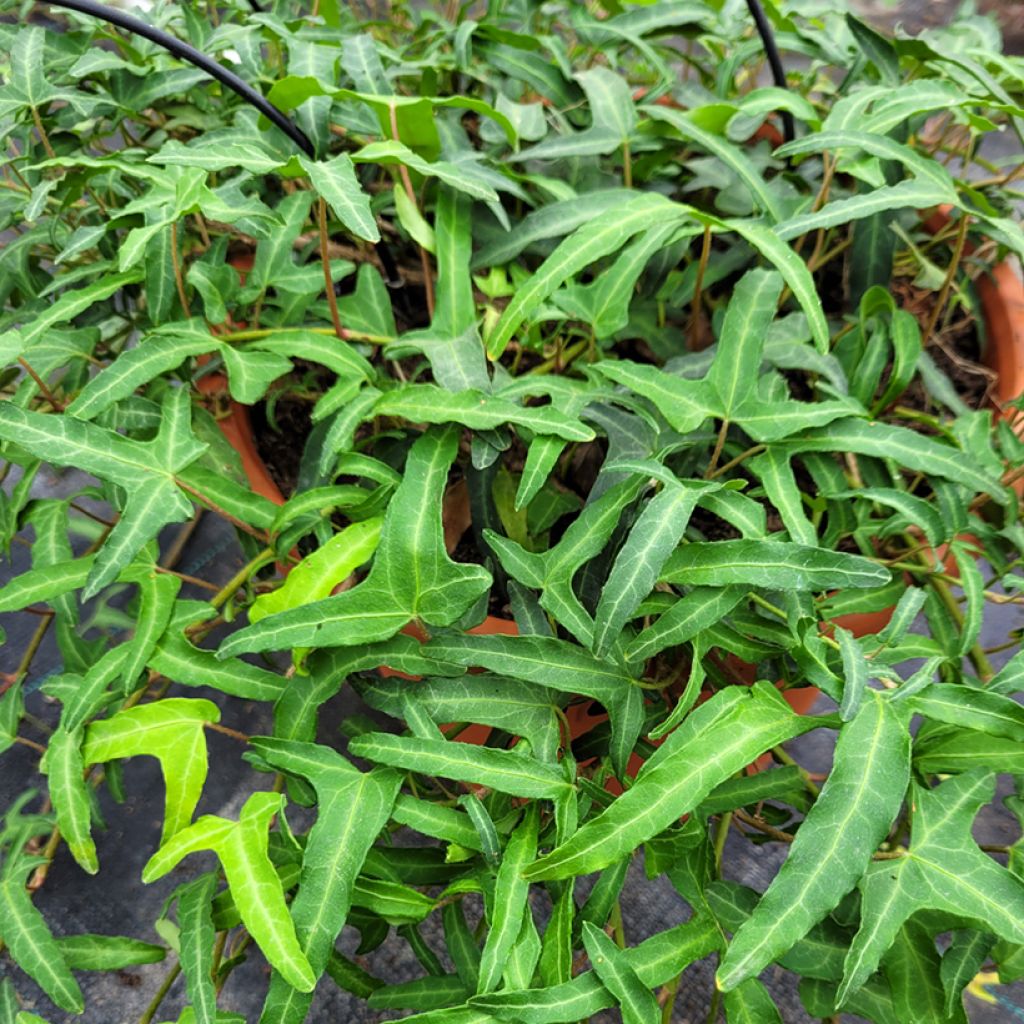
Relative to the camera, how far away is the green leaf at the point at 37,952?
52cm

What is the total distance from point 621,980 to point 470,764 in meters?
0.13

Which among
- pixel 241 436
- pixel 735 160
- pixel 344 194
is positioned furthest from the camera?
pixel 241 436

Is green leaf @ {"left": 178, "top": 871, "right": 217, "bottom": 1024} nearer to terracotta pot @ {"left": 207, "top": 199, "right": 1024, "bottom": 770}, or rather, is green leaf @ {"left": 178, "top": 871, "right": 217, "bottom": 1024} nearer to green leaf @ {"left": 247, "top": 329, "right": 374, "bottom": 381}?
terracotta pot @ {"left": 207, "top": 199, "right": 1024, "bottom": 770}

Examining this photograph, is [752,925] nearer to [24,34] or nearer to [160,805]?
[160,805]

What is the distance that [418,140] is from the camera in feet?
1.96

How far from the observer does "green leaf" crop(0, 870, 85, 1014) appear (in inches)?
20.3

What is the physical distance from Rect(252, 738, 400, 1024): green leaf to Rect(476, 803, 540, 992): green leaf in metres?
0.07

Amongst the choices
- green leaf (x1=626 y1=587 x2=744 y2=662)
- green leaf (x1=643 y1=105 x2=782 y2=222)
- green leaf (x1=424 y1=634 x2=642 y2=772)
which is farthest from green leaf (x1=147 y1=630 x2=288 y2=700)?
green leaf (x1=643 y1=105 x2=782 y2=222)

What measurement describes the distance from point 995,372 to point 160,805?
2.84ft

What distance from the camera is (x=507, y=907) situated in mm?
413

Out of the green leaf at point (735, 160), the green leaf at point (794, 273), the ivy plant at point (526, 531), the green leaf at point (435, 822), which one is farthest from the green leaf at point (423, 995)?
the green leaf at point (735, 160)

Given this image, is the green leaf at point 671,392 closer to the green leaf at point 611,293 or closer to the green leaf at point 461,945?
the green leaf at point 611,293

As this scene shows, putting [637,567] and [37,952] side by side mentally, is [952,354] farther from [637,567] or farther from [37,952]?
[37,952]

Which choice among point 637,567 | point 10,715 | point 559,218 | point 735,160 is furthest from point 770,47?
point 10,715
